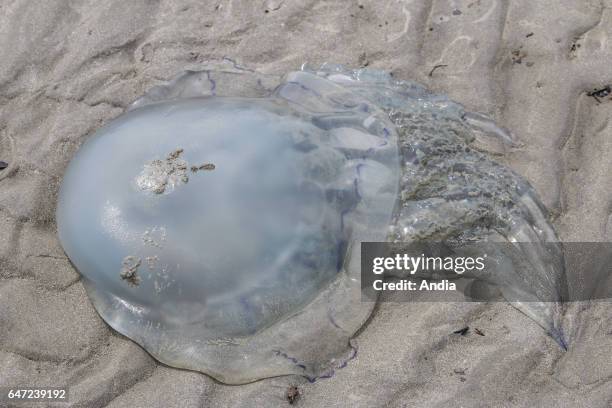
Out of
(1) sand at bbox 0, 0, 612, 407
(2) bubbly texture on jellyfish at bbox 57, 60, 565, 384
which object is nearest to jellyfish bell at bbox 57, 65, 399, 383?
(2) bubbly texture on jellyfish at bbox 57, 60, 565, 384

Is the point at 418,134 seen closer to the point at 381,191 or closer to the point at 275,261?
the point at 381,191

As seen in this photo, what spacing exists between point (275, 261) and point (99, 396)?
0.92 meters

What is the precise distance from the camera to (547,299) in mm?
2613

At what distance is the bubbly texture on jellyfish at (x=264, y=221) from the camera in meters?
2.43

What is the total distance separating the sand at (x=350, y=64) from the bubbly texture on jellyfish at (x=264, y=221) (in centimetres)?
11

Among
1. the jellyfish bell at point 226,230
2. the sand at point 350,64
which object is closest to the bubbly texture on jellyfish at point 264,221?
the jellyfish bell at point 226,230

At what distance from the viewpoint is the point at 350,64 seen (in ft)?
11.2

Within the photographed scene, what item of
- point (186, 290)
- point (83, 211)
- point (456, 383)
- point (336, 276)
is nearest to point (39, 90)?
point (83, 211)

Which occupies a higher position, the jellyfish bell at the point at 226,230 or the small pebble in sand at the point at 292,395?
the jellyfish bell at the point at 226,230

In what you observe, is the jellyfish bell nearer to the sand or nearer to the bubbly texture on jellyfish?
the bubbly texture on jellyfish

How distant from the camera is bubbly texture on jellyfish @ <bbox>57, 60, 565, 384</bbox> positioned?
2.43m

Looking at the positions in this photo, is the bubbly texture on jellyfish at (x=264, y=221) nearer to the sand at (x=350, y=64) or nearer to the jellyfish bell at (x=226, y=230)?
the jellyfish bell at (x=226, y=230)

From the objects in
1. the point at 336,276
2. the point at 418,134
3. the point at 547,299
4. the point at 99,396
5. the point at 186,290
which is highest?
the point at 418,134

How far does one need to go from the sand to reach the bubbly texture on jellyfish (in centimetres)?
11
